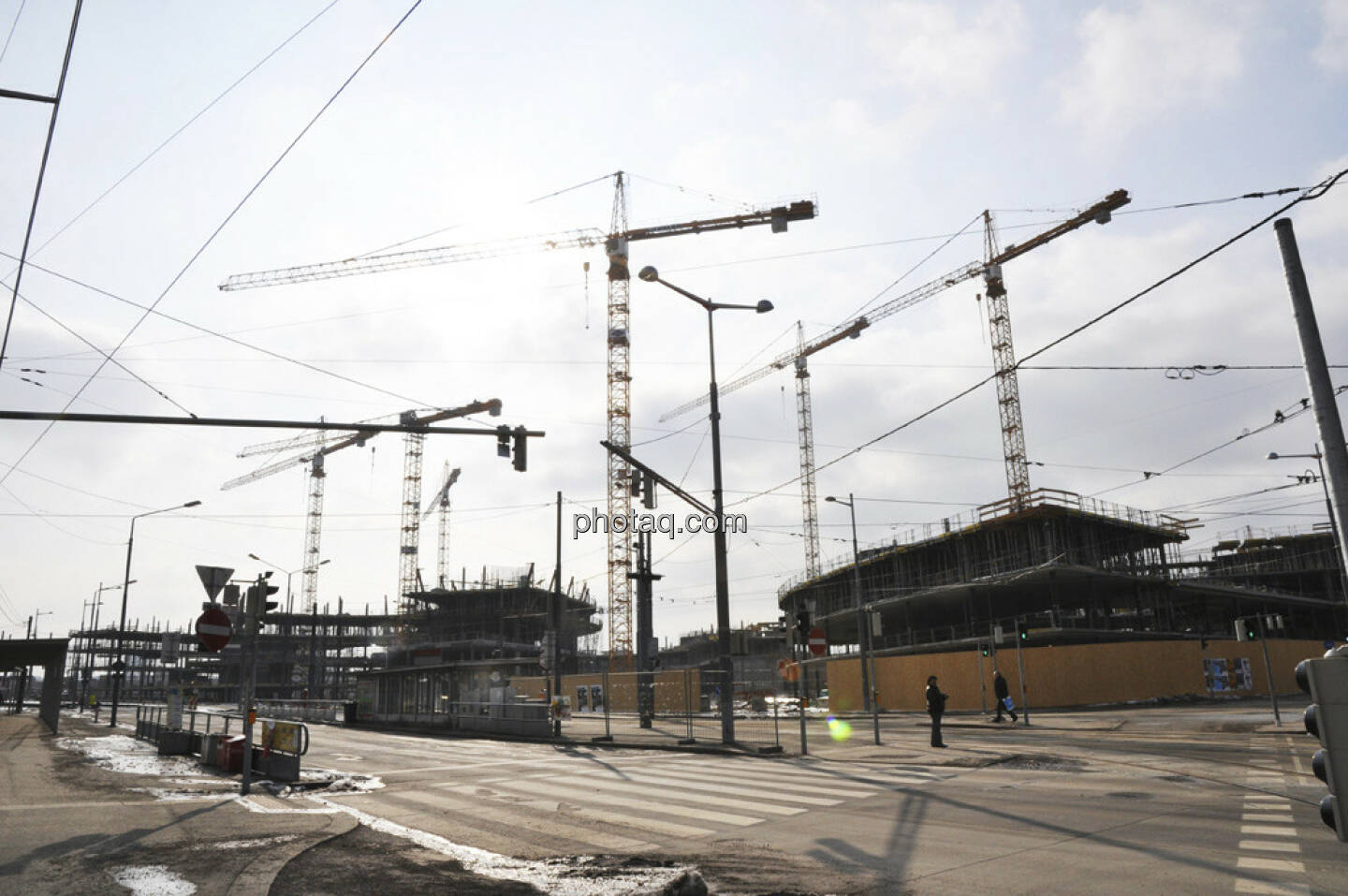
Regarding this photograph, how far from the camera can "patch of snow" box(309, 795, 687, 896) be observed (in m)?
6.91

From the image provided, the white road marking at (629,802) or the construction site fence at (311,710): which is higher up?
the construction site fence at (311,710)

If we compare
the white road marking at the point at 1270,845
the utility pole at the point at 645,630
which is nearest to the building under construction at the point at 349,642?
the utility pole at the point at 645,630

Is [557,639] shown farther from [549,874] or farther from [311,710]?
[549,874]

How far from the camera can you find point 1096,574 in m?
49.0

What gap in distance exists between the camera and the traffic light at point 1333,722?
164 inches

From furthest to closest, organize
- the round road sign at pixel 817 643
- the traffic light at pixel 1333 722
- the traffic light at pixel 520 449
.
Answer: the round road sign at pixel 817 643 < the traffic light at pixel 520 449 < the traffic light at pixel 1333 722

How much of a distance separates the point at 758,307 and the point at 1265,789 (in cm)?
1537

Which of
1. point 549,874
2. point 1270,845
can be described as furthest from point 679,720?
point 1270,845

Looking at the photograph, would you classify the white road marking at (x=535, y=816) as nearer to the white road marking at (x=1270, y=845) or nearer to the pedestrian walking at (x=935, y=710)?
the white road marking at (x=1270, y=845)

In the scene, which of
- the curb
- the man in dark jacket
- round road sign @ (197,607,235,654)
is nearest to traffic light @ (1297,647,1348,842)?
the curb

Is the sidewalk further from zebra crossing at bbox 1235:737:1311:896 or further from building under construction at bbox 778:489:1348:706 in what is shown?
building under construction at bbox 778:489:1348:706

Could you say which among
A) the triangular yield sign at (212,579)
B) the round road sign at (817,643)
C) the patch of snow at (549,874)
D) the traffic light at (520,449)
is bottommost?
the patch of snow at (549,874)

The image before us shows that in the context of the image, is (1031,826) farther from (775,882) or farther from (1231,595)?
(1231,595)

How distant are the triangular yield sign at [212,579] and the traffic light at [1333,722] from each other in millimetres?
14677
